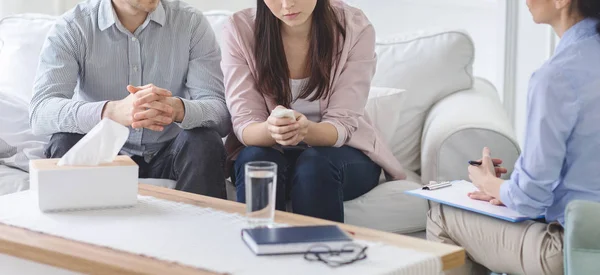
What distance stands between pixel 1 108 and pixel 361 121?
43.0 inches

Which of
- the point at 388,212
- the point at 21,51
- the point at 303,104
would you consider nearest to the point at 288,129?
the point at 303,104

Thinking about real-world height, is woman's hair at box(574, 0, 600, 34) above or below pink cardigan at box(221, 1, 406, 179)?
above

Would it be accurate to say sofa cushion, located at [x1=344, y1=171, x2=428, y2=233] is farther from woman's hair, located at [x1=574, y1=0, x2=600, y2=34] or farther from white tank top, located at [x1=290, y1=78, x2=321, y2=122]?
woman's hair, located at [x1=574, y1=0, x2=600, y2=34]

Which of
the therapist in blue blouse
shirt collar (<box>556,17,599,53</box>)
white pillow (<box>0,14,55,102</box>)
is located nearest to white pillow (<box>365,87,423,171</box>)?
the therapist in blue blouse

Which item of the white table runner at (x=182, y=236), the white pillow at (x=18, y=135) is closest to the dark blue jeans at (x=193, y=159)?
the white pillow at (x=18, y=135)

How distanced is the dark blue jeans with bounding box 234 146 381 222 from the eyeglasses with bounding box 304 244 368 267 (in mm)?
644

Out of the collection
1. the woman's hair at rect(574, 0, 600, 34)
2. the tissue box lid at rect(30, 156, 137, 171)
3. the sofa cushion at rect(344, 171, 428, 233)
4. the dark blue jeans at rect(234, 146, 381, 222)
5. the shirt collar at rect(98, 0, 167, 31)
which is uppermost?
the woman's hair at rect(574, 0, 600, 34)

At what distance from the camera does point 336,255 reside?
1.47m

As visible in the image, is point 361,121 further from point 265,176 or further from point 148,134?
point 265,176

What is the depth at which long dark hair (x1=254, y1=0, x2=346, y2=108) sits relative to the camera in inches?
94.1

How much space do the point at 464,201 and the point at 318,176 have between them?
15.5 inches

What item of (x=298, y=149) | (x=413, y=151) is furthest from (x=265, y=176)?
(x=413, y=151)

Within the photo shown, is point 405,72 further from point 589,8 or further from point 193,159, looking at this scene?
point 589,8

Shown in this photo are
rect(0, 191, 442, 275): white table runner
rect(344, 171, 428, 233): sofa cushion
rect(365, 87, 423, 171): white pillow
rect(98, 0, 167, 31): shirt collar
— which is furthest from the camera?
rect(365, 87, 423, 171): white pillow
